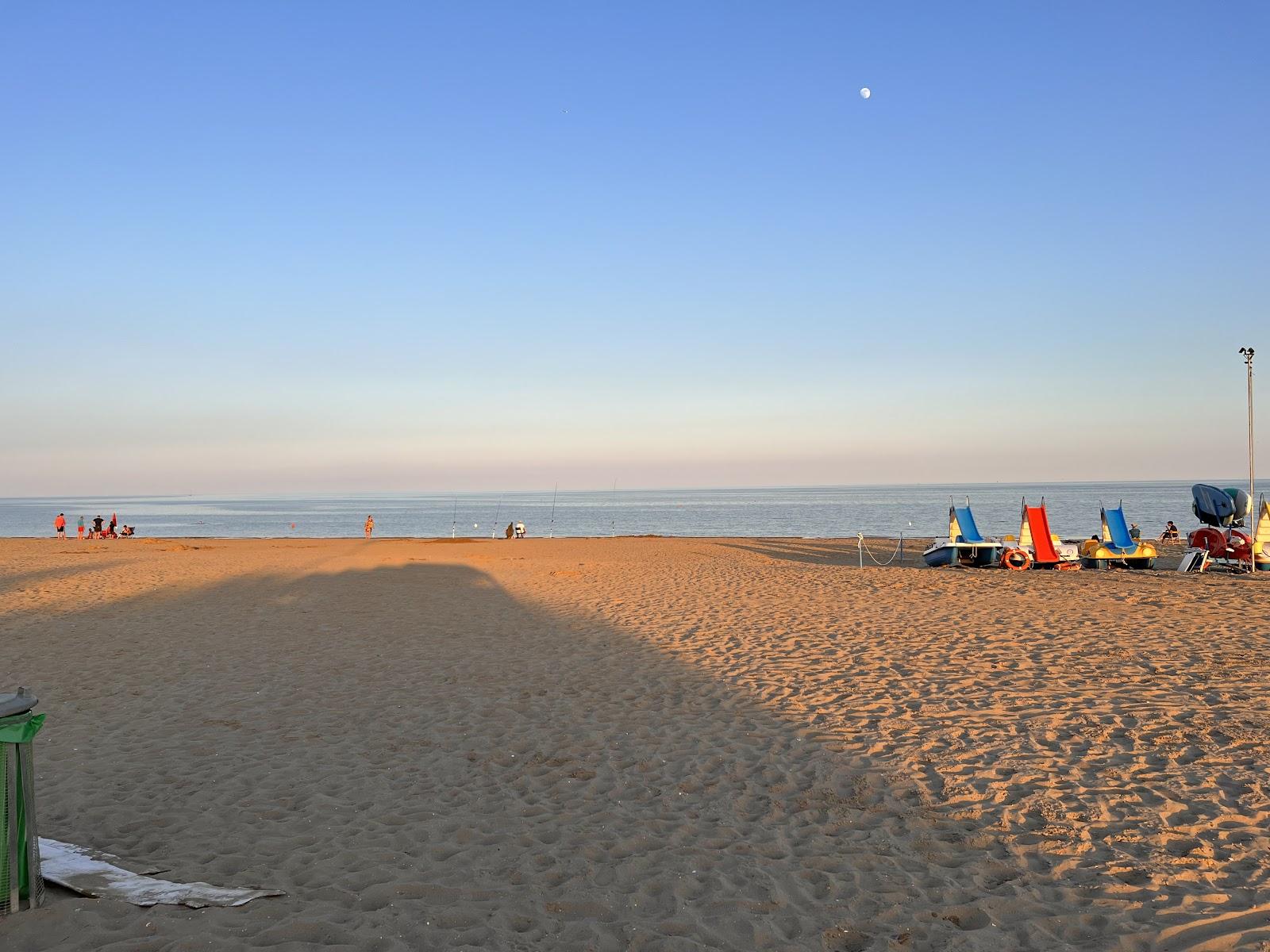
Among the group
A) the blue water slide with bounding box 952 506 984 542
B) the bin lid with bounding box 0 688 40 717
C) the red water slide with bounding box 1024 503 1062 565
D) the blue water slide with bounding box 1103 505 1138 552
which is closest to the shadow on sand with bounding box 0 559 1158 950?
the bin lid with bounding box 0 688 40 717

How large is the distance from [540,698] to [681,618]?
5486mm

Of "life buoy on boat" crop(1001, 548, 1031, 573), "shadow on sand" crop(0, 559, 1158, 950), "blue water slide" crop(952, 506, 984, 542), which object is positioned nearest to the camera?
"shadow on sand" crop(0, 559, 1158, 950)

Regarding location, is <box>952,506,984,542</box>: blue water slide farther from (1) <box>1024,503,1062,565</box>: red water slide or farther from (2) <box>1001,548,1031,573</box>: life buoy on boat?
(1) <box>1024,503,1062,565</box>: red water slide

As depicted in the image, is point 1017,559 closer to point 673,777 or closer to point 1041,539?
point 1041,539

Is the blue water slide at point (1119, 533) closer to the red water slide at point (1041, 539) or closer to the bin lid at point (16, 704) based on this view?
the red water slide at point (1041, 539)

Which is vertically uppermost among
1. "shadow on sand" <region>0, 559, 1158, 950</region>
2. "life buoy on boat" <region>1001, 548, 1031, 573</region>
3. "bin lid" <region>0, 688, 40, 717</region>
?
"bin lid" <region>0, 688, 40, 717</region>

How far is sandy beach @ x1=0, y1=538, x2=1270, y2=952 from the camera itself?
399 cm

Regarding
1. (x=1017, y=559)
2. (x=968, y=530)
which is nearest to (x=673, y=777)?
(x=1017, y=559)

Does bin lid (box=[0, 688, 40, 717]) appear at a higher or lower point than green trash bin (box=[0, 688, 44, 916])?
higher

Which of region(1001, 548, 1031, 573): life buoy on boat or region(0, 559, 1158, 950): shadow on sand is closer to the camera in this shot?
region(0, 559, 1158, 950): shadow on sand

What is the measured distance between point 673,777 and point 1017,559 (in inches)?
705

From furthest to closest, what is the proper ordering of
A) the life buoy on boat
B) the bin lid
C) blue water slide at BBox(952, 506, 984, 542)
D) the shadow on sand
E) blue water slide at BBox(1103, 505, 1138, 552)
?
blue water slide at BBox(952, 506, 984, 542), blue water slide at BBox(1103, 505, 1138, 552), the life buoy on boat, the shadow on sand, the bin lid

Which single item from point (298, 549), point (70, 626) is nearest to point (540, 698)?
point (70, 626)

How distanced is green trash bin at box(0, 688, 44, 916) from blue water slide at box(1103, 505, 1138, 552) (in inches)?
903
